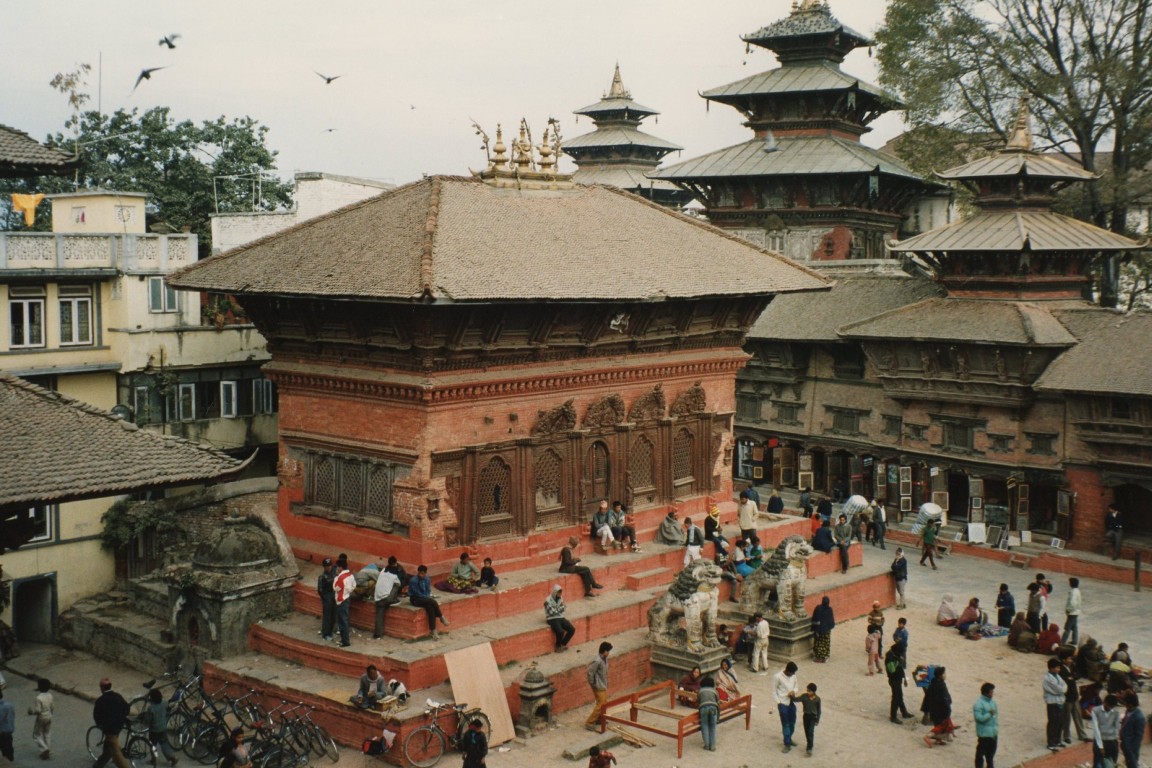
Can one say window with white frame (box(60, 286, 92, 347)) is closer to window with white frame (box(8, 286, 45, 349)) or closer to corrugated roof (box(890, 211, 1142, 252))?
window with white frame (box(8, 286, 45, 349))

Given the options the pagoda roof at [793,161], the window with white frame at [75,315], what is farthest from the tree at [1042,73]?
the window with white frame at [75,315]

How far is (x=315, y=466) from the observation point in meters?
23.6

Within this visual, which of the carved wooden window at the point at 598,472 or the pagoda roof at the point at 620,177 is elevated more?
the pagoda roof at the point at 620,177

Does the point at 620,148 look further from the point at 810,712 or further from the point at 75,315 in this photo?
the point at 810,712

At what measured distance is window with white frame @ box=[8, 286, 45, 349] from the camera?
2628cm

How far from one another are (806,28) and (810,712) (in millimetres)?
34362

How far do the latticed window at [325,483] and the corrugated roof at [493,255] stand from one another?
11.4 ft

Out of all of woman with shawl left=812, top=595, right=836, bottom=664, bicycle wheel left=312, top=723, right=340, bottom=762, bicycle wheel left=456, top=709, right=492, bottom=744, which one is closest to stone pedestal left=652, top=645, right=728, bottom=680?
woman with shawl left=812, top=595, right=836, bottom=664

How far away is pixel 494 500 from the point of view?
2300 cm

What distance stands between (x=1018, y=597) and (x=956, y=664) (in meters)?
5.27

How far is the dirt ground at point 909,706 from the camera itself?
60.7 feet

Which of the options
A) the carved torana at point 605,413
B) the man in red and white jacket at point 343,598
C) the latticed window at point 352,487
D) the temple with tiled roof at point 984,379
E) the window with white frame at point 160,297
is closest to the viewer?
the man in red and white jacket at point 343,598

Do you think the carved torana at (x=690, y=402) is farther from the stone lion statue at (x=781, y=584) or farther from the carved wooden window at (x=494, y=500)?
the carved wooden window at (x=494, y=500)

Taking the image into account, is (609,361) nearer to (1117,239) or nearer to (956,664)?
(956,664)
